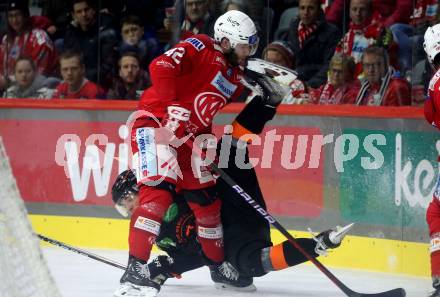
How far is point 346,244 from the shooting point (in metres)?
6.96

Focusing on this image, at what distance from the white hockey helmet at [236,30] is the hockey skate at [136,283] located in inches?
47.6

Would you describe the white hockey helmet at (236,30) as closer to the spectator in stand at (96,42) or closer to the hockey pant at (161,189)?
the hockey pant at (161,189)

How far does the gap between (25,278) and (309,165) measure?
11.6 ft

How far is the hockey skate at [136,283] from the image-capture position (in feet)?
18.5

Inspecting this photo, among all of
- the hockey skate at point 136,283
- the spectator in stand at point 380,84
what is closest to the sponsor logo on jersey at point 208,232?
the hockey skate at point 136,283

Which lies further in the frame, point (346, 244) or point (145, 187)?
point (346, 244)

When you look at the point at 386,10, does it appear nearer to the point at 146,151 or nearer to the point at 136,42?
the point at 136,42

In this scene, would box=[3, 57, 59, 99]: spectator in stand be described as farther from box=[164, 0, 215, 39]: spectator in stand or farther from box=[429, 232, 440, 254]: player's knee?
box=[429, 232, 440, 254]: player's knee


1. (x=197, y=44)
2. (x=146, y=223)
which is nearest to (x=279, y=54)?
(x=197, y=44)

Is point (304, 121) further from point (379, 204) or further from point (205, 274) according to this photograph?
point (205, 274)

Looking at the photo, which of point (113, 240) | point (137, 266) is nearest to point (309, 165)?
point (113, 240)

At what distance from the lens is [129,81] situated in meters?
8.10

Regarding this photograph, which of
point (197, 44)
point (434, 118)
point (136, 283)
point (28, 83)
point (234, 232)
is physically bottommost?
point (136, 283)

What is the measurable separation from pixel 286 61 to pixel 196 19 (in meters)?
0.71
